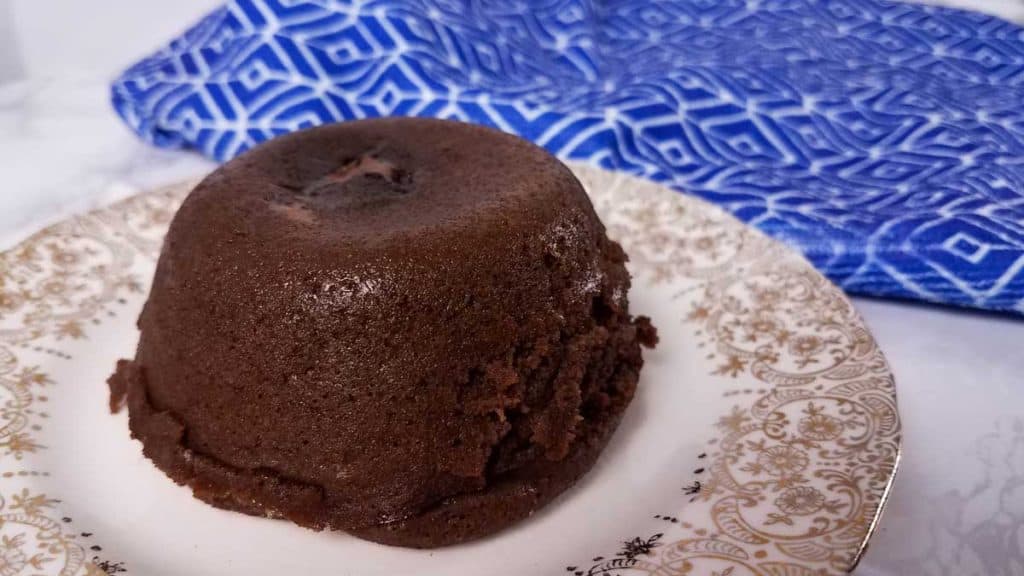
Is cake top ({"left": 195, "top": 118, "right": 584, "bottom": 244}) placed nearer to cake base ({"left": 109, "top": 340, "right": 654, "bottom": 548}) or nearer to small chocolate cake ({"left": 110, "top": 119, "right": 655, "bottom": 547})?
small chocolate cake ({"left": 110, "top": 119, "right": 655, "bottom": 547})

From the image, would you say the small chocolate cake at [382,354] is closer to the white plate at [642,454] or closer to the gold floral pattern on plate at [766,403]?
the white plate at [642,454]

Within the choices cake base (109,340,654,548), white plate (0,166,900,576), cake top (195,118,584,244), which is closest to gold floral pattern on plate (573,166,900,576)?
white plate (0,166,900,576)

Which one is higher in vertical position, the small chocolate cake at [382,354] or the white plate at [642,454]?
the small chocolate cake at [382,354]

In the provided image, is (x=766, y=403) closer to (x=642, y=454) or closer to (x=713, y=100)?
(x=642, y=454)

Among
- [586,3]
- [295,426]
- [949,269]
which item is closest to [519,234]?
[295,426]

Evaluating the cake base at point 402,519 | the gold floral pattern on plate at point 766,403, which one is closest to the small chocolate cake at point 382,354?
the cake base at point 402,519

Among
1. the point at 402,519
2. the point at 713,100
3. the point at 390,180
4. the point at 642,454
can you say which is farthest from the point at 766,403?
the point at 713,100
